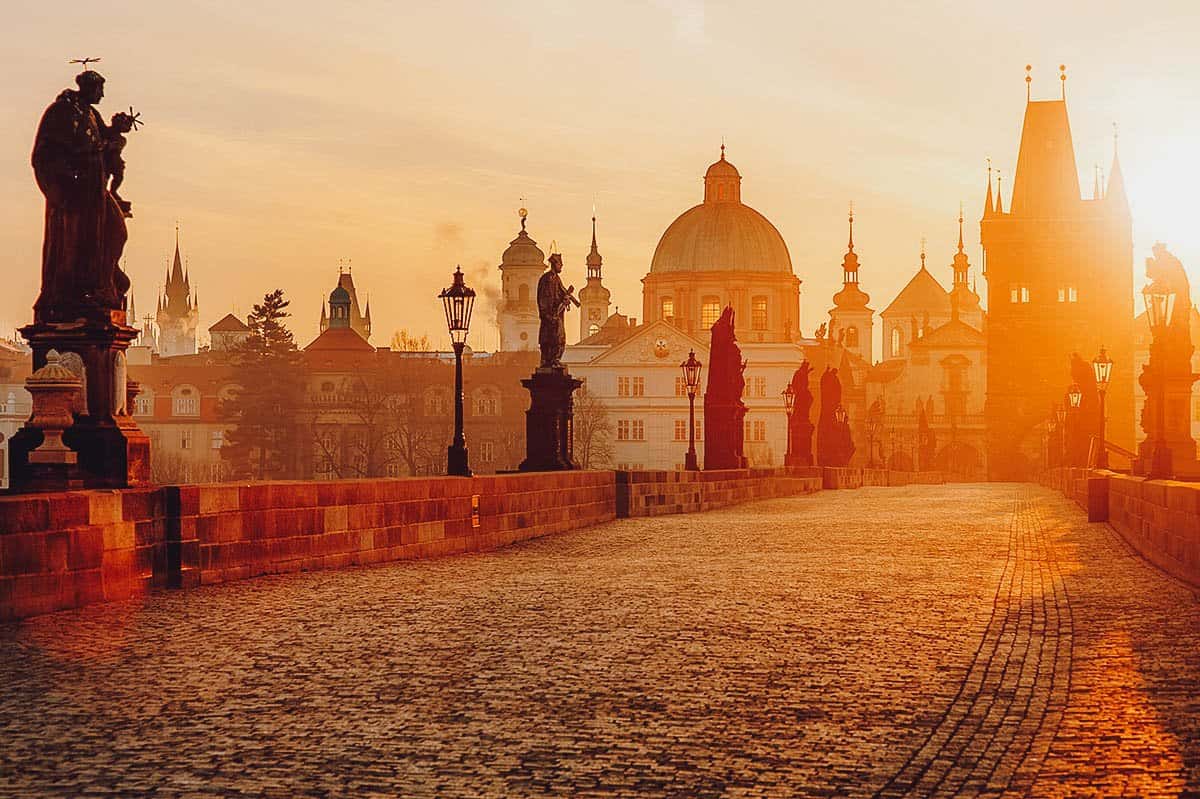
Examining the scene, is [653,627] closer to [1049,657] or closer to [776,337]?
[1049,657]

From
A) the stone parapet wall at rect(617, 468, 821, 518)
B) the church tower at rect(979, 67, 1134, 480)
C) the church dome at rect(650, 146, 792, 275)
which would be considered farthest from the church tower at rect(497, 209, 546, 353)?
the stone parapet wall at rect(617, 468, 821, 518)

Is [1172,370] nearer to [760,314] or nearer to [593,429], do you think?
[593,429]

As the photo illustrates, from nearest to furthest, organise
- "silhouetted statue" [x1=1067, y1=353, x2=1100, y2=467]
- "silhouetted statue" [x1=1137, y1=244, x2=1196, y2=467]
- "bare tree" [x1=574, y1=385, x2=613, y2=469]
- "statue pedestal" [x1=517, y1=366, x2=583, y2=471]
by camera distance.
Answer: "statue pedestal" [x1=517, y1=366, x2=583, y2=471]
"silhouetted statue" [x1=1137, y1=244, x2=1196, y2=467]
"silhouetted statue" [x1=1067, y1=353, x2=1100, y2=467]
"bare tree" [x1=574, y1=385, x2=613, y2=469]

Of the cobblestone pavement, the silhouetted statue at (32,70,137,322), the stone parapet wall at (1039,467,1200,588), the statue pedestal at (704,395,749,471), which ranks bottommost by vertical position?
the cobblestone pavement

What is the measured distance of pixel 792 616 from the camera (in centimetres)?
1291

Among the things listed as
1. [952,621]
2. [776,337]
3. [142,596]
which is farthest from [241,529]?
[776,337]

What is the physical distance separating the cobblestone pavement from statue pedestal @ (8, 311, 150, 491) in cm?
153

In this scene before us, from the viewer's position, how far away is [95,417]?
50.7 feet

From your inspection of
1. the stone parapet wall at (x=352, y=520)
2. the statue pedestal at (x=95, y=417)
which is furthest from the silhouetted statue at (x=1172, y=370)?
the statue pedestal at (x=95, y=417)

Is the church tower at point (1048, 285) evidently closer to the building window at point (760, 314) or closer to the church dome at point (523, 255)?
the building window at point (760, 314)

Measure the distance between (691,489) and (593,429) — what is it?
93931 millimetres

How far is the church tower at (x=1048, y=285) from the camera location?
114562 mm

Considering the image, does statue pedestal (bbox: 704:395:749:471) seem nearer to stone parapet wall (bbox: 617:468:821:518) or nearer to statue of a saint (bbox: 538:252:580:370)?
stone parapet wall (bbox: 617:468:821:518)

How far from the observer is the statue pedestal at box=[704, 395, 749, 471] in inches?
1745
